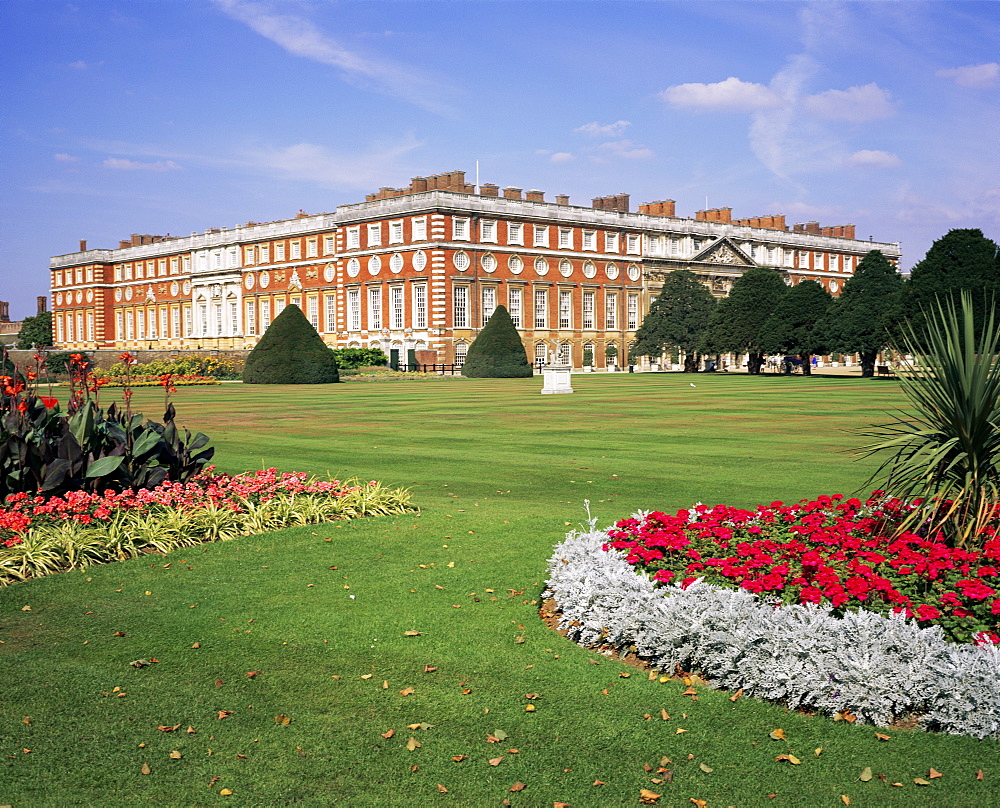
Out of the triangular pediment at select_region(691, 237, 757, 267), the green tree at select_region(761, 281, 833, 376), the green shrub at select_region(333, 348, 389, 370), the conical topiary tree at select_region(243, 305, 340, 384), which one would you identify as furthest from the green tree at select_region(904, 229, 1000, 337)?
the green shrub at select_region(333, 348, 389, 370)

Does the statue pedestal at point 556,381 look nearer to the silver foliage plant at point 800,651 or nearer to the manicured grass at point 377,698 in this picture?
the manicured grass at point 377,698

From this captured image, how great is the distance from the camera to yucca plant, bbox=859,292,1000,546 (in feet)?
21.8

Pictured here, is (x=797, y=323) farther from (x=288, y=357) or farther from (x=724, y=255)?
(x=288, y=357)

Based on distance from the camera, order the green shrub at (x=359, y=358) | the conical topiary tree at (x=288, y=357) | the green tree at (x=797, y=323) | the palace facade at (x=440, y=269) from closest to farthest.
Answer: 1. the conical topiary tree at (x=288, y=357)
2. the green shrub at (x=359, y=358)
3. the green tree at (x=797, y=323)
4. the palace facade at (x=440, y=269)

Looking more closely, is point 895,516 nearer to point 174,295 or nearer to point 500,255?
point 500,255

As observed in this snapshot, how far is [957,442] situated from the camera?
6730 millimetres

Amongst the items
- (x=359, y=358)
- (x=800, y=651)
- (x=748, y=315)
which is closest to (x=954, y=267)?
(x=748, y=315)

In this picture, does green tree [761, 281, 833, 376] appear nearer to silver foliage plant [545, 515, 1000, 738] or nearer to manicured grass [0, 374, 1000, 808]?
manicured grass [0, 374, 1000, 808]

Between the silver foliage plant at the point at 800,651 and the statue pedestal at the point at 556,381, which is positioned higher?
the statue pedestal at the point at 556,381

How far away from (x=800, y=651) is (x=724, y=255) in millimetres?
85448

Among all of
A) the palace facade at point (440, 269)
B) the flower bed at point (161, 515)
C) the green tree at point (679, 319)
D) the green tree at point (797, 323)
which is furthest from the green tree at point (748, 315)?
the flower bed at point (161, 515)

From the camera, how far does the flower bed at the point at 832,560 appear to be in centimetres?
562

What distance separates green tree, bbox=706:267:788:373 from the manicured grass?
5883cm

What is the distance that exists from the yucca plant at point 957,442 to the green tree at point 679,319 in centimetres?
6715
